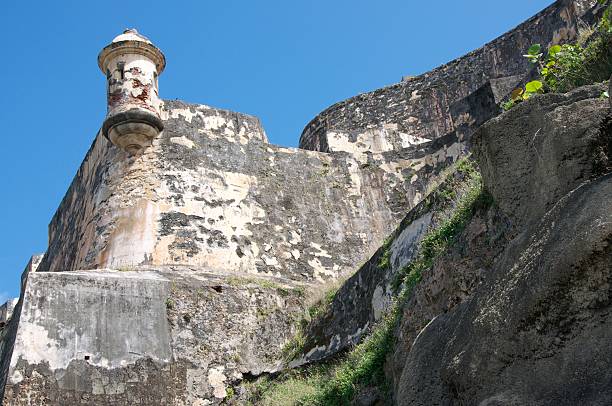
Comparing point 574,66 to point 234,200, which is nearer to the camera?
point 574,66

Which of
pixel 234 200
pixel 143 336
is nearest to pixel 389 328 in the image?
pixel 143 336

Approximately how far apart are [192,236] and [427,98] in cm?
719

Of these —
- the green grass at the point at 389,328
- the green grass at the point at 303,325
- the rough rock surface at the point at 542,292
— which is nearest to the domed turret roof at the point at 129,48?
the green grass at the point at 303,325

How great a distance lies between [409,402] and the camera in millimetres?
3963

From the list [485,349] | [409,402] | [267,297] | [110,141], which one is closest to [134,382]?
[267,297]

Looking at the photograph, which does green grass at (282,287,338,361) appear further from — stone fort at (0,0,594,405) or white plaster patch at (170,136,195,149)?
Answer: white plaster patch at (170,136,195,149)

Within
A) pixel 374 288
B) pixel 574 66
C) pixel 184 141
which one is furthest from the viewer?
pixel 184 141

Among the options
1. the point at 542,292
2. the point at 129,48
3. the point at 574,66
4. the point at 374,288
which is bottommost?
the point at 542,292

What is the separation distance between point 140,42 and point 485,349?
1005 cm

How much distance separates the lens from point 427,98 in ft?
54.6

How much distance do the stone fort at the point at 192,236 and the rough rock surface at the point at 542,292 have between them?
4.05m

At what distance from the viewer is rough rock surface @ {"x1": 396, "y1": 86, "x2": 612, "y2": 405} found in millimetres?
3031

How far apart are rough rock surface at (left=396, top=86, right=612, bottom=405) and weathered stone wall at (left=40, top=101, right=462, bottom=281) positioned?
7.18 metres

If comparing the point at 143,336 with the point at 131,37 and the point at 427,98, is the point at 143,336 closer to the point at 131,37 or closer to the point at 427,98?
the point at 131,37
